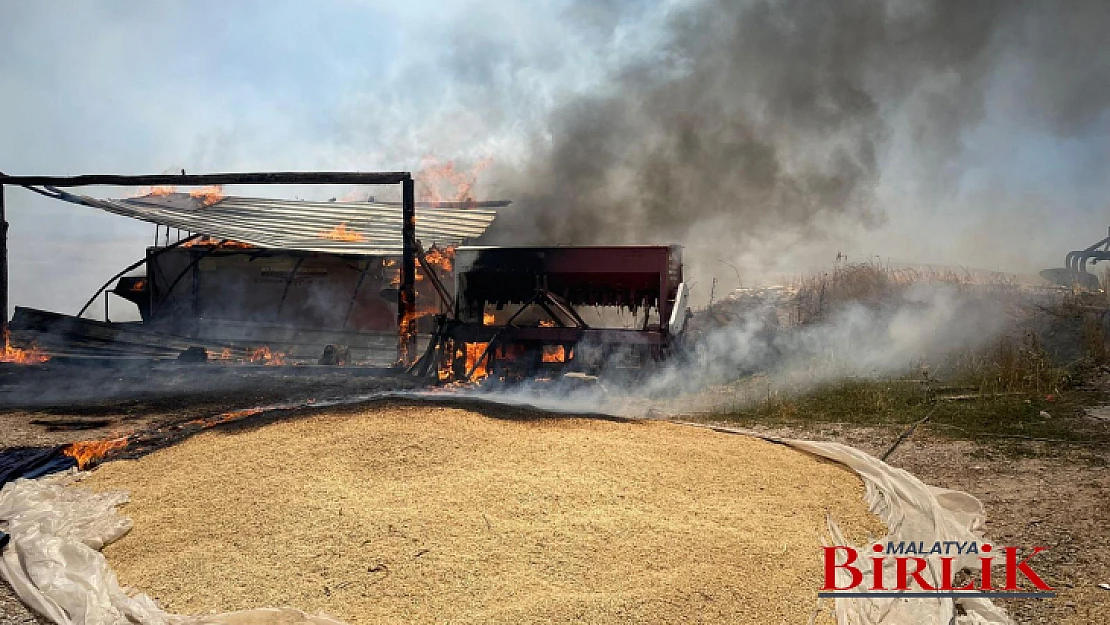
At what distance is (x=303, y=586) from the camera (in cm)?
283

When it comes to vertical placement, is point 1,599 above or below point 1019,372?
below

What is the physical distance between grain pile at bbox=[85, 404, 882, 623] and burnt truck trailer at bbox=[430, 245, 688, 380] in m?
3.38

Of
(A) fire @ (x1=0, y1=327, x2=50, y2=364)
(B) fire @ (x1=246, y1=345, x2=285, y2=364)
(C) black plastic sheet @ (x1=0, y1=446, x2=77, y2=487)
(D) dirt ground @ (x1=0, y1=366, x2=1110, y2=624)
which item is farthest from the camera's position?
(B) fire @ (x1=246, y1=345, x2=285, y2=364)

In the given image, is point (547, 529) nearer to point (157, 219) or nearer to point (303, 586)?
point (303, 586)

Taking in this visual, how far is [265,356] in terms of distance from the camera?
39.6 ft

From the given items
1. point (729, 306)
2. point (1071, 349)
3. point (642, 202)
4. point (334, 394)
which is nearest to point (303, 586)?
point (334, 394)

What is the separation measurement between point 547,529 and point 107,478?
9.42 ft

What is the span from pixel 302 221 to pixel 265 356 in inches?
129

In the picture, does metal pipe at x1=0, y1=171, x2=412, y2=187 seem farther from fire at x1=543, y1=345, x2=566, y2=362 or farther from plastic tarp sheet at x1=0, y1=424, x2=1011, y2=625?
plastic tarp sheet at x1=0, y1=424, x2=1011, y2=625

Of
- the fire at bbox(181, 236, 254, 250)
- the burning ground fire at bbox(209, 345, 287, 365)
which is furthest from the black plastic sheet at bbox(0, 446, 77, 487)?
the fire at bbox(181, 236, 254, 250)

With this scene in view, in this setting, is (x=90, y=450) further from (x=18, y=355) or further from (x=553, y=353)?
(x=18, y=355)

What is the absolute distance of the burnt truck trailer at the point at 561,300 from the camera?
27.3 feet

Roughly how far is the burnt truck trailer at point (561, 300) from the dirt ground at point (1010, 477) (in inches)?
86.4

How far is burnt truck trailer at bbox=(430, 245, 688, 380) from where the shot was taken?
27.3 ft
